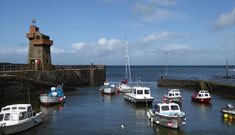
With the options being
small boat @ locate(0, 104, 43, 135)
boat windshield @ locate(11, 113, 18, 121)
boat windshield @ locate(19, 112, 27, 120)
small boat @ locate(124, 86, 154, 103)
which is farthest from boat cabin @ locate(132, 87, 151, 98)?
boat windshield @ locate(11, 113, 18, 121)

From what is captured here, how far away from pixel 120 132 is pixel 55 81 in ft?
159

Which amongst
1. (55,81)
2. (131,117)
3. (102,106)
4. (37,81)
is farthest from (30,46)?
(131,117)

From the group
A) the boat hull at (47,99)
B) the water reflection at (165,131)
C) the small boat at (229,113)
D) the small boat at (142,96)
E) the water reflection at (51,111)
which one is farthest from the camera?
the small boat at (142,96)

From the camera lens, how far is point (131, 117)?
41969 mm

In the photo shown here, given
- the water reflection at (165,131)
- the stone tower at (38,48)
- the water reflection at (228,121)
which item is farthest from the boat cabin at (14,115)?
the stone tower at (38,48)

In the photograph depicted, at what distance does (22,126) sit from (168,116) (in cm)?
1379

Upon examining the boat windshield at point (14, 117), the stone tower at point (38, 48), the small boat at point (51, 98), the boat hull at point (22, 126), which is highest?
the stone tower at point (38, 48)

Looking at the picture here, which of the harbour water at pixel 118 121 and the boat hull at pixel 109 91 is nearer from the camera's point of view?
the harbour water at pixel 118 121

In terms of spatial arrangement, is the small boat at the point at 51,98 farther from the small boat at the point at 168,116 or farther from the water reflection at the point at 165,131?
the water reflection at the point at 165,131

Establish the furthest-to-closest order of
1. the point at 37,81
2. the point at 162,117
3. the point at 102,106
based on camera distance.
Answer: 1. the point at 37,81
2. the point at 102,106
3. the point at 162,117

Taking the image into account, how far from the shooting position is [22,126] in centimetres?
3253

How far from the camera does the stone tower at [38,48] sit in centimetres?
7991

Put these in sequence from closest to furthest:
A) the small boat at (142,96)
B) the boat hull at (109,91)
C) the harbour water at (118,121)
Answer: the harbour water at (118,121) < the small boat at (142,96) < the boat hull at (109,91)

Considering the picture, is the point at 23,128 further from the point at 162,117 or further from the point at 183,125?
the point at 183,125
